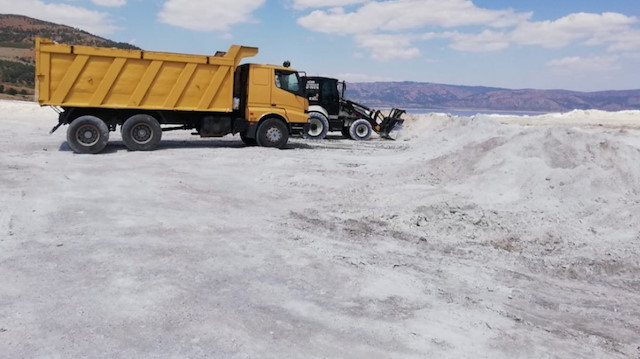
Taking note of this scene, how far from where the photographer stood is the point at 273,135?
49.3ft

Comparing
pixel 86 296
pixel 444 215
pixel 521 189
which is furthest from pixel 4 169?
pixel 521 189

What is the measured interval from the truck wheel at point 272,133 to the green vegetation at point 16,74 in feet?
125

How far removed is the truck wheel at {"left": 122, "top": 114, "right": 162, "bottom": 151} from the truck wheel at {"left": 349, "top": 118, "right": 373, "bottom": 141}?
Result: 8450 mm

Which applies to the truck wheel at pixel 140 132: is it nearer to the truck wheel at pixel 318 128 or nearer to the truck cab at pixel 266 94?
the truck cab at pixel 266 94

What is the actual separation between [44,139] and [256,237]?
39.0 ft

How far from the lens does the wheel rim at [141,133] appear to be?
13.3 metres

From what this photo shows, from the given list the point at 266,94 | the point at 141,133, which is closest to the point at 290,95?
the point at 266,94

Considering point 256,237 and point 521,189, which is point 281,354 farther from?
point 521,189

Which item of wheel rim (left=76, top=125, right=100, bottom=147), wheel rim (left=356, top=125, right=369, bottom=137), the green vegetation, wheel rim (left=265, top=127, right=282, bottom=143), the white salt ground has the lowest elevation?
the white salt ground

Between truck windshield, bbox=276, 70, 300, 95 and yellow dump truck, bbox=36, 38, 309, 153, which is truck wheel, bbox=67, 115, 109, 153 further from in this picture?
truck windshield, bbox=276, 70, 300, 95

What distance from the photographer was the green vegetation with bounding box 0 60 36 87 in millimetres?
44928

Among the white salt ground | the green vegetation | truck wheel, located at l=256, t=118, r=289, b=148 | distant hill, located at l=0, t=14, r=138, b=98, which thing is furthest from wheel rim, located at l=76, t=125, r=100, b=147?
the green vegetation

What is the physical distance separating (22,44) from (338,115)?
198 ft

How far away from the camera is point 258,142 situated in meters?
14.9
